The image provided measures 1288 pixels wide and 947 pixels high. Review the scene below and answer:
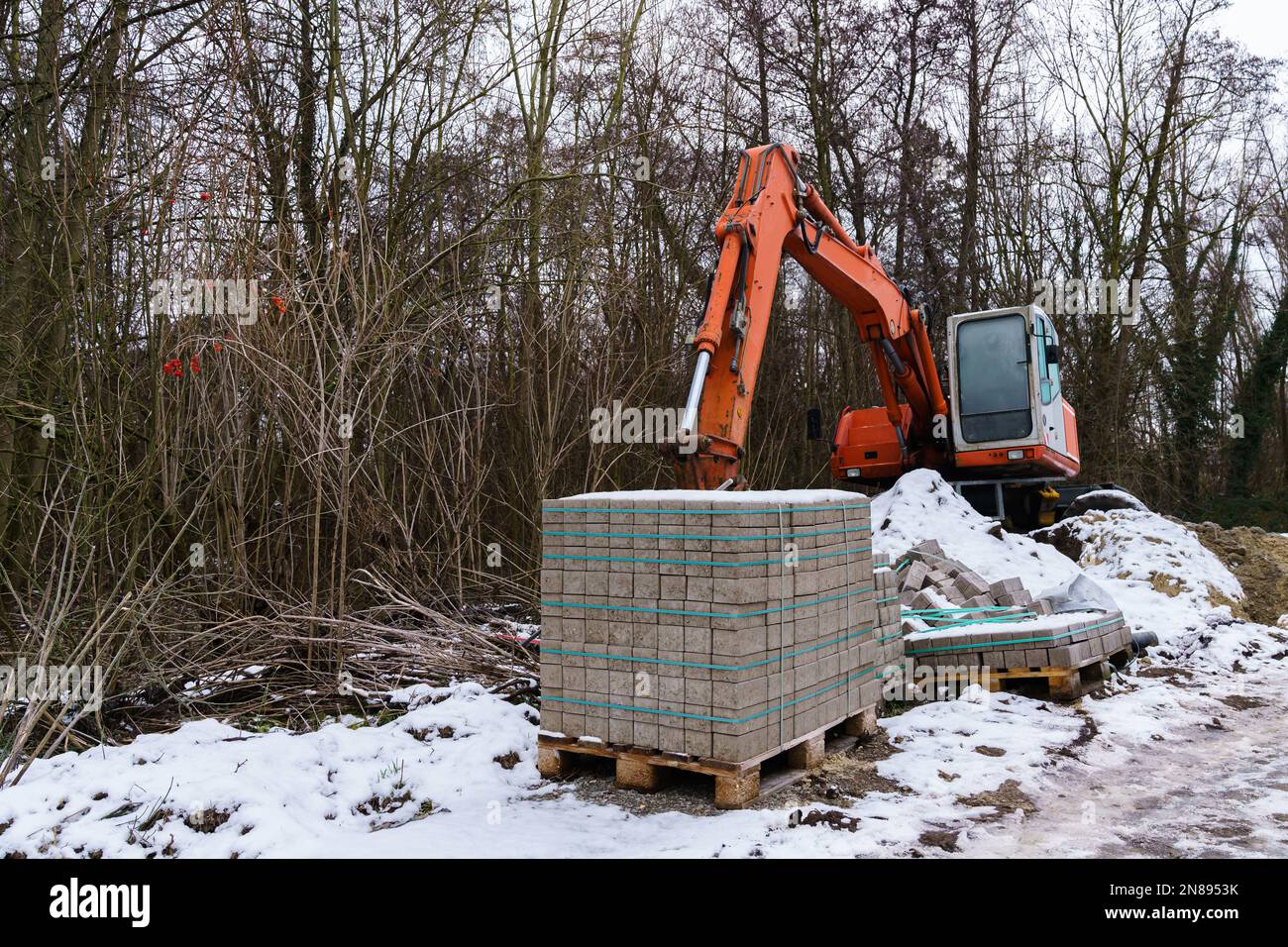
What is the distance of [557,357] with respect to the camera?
8.51 m

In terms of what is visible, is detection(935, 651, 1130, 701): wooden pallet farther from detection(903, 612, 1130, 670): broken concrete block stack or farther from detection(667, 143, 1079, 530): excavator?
detection(667, 143, 1079, 530): excavator

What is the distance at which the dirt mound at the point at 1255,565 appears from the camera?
10.9 metres

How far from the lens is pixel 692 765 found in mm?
4523

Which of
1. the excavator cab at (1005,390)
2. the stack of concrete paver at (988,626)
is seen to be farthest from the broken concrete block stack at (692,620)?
the excavator cab at (1005,390)

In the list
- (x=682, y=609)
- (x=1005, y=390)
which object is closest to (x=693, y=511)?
(x=682, y=609)

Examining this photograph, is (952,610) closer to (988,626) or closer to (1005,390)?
Result: (988,626)

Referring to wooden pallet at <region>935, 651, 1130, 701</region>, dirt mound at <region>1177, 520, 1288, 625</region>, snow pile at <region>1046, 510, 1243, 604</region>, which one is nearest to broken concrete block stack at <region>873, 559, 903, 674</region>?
wooden pallet at <region>935, 651, 1130, 701</region>

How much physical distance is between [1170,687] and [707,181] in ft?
35.6

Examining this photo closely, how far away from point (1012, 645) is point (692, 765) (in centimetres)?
347

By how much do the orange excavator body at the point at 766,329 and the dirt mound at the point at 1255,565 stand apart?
6.71 ft

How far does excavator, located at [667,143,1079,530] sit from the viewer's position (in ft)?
25.0

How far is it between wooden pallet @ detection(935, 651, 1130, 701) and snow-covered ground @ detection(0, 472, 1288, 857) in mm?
144

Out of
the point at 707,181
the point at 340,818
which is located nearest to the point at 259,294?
the point at 340,818

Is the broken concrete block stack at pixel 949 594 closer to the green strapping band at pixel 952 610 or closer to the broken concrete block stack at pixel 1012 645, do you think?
the green strapping band at pixel 952 610
